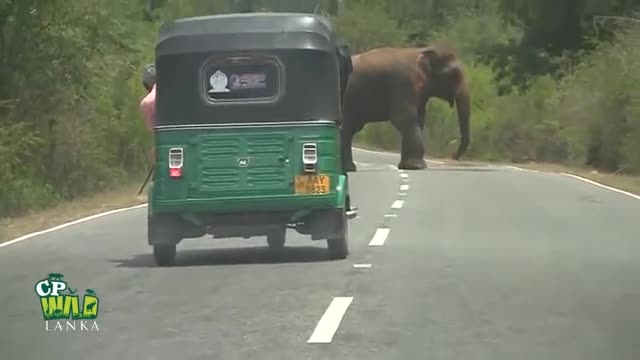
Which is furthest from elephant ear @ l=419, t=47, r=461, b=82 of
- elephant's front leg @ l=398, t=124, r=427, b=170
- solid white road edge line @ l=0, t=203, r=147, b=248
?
solid white road edge line @ l=0, t=203, r=147, b=248

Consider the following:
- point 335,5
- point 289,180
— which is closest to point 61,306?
point 289,180

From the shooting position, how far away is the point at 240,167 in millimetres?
13852

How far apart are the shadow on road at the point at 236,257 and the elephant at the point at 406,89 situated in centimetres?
2140

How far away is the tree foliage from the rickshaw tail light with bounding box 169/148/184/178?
8.31m

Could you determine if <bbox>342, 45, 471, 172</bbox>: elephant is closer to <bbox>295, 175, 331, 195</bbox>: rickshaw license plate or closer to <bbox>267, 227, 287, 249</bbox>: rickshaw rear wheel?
<bbox>267, 227, 287, 249</bbox>: rickshaw rear wheel

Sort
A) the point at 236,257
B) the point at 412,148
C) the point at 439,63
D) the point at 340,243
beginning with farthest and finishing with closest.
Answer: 1. the point at 439,63
2. the point at 412,148
3. the point at 236,257
4. the point at 340,243

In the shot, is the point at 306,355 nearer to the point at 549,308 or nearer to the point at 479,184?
the point at 549,308

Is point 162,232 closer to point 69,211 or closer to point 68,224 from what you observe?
point 68,224

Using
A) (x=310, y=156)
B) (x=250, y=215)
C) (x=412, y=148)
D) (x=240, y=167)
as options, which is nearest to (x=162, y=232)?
(x=250, y=215)

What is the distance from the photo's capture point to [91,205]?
24.6 meters

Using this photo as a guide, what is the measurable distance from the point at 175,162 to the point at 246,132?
0.82 metres

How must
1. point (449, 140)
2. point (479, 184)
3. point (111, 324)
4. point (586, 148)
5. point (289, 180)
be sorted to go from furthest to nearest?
point (449, 140) < point (586, 148) < point (479, 184) < point (289, 180) < point (111, 324)

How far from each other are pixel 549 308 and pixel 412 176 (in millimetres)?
21722

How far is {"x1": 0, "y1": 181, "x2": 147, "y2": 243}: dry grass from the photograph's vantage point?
760 inches
